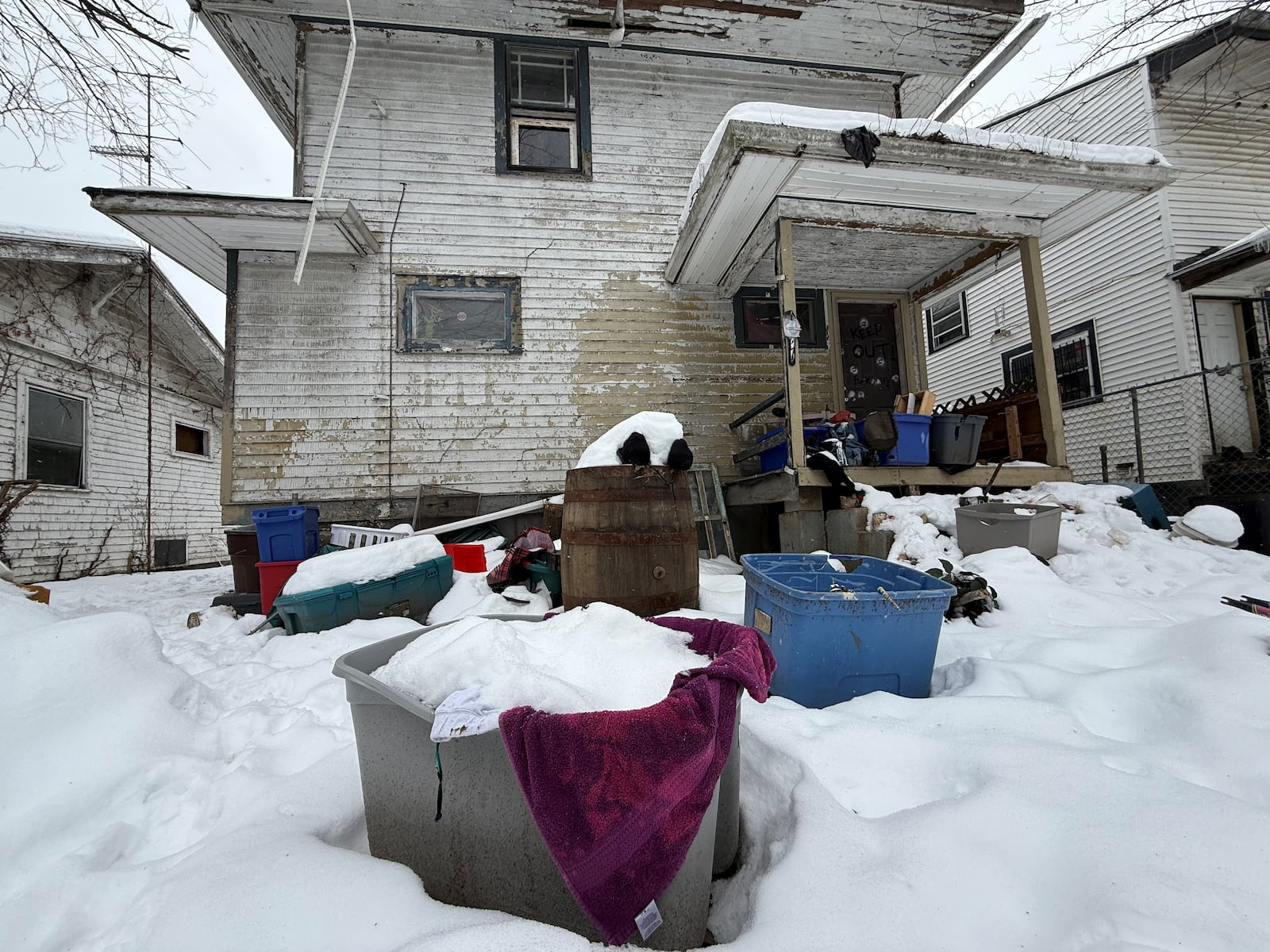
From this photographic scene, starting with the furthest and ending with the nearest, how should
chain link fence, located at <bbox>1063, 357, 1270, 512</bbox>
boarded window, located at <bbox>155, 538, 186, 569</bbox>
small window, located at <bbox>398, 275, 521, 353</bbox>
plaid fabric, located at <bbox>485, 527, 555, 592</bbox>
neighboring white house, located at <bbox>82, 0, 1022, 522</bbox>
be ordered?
boarded window, located at <bbox>155, 538, 186, 569</bbox> → chain link fence, located at <bbox>1063, 357, 1270, 512</bbox> → small window, located at <bbox>398, 275, 521, 353</bbox> → neighboring white house, located at <bbox>82, 0, 1022, 522</bbox> → plaid fabric, located at <bbox>485, 527, 555, 592</bbox>

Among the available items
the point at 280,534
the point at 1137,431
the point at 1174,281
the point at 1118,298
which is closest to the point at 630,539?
the point at 280,534

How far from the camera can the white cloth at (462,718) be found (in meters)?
0.99

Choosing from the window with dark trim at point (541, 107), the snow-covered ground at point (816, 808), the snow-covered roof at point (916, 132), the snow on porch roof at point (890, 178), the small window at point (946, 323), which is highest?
the window with dark trim at point (541, 107)

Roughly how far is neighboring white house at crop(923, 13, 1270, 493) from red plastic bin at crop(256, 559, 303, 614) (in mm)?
7998

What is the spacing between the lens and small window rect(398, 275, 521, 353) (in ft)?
20.5

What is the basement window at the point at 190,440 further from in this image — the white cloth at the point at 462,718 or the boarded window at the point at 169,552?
the white cloth at the point at 462,718

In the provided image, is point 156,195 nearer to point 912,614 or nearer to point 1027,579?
point 912,614

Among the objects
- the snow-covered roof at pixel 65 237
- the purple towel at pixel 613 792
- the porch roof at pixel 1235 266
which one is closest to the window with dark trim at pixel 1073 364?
the porch roof at pixel 1235 266

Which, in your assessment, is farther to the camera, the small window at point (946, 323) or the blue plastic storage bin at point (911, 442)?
the small window at point (946, 323)

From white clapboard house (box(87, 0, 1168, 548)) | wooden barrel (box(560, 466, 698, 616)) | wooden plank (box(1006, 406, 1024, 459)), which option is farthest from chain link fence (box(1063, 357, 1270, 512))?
wooden barrel (box(560, 466, 698, 616))

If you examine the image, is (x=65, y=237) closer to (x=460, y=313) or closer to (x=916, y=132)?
(x=460, y=313)

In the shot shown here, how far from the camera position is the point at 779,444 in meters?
5.46

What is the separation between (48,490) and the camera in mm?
8008

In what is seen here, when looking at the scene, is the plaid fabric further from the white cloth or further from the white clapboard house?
the white cloth
